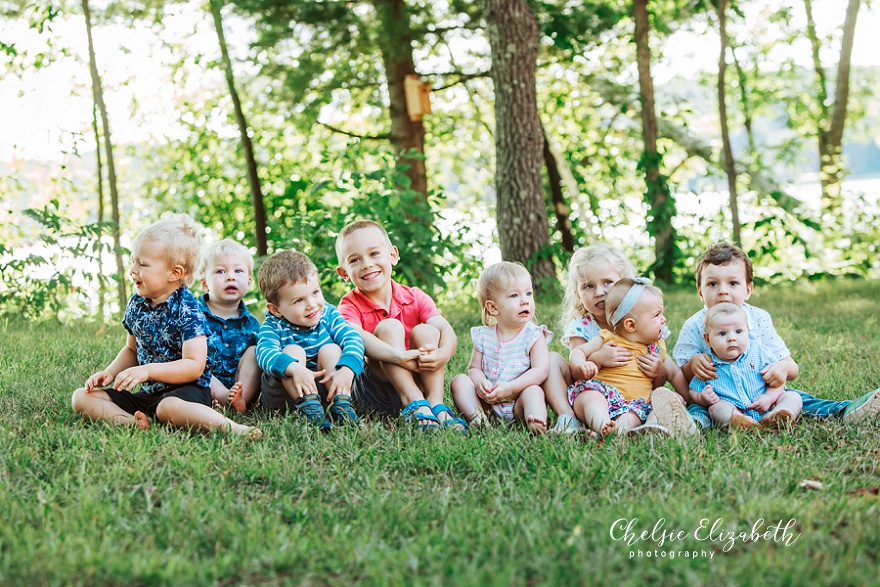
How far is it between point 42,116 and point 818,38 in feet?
49.2

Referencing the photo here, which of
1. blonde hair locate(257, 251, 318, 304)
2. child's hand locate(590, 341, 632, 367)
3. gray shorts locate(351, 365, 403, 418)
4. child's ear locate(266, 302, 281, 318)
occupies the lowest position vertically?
gray shorts locate(351, 365, 403, 418)

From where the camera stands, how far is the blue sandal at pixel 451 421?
11.2ft

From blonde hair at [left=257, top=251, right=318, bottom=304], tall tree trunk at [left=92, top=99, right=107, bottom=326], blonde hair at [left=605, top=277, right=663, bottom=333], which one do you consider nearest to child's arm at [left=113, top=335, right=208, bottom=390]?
blonde hair at [left=257, top=251, right=318, bottom=304]

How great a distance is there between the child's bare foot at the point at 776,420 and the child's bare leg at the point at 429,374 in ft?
4.76

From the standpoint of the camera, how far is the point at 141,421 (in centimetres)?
344

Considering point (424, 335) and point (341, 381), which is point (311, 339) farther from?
point (424, 335)

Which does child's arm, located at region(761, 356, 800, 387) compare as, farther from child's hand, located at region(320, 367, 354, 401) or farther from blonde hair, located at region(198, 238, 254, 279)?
blonde hair, located at region(198, 238, 254, 279)

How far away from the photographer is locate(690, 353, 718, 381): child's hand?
3569 mm

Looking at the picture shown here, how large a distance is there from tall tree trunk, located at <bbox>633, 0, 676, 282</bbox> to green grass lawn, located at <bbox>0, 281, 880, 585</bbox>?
7.14m

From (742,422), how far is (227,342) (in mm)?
2478

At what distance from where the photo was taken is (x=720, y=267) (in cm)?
371

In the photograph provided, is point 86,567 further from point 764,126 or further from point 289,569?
point 764,126

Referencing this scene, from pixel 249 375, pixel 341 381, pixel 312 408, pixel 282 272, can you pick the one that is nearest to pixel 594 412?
pixel 341 381

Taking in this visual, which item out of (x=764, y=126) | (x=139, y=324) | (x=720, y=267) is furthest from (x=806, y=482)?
(x=764, y=126)
